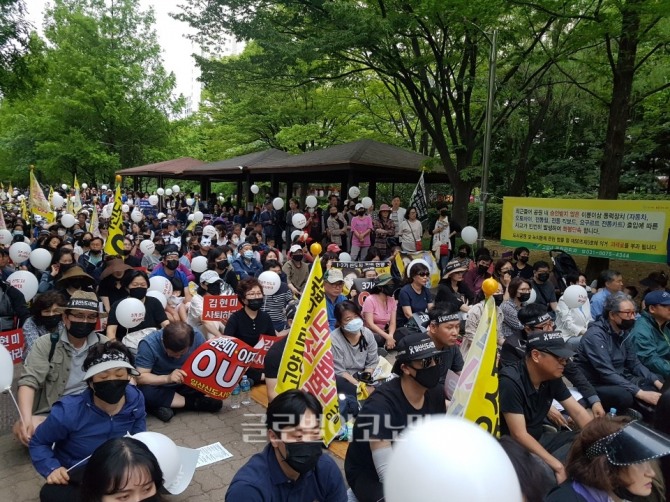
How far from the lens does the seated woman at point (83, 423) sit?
305cm

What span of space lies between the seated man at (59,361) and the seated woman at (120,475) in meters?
2.09

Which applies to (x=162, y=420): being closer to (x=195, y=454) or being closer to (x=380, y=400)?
(x=195, y=454)

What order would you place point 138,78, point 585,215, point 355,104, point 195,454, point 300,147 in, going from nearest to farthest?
point 195,454 < point 585,215 < point 355,104 < point 300,147 < point 138,78

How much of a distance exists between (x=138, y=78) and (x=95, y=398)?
3341cm

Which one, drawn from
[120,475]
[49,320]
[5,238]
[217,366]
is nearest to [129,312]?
[49,320]

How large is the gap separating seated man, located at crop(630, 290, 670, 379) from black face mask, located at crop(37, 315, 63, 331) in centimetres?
607

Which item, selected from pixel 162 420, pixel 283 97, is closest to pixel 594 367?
pixel 162 420

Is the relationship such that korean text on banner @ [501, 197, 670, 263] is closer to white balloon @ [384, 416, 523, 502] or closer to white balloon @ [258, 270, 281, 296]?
white balloon @ [258, 270, 281, 296]

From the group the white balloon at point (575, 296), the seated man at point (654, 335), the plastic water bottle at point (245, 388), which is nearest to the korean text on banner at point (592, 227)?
the white balloon at point (575, 296)

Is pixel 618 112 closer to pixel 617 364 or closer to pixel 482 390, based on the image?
pixel 617 364

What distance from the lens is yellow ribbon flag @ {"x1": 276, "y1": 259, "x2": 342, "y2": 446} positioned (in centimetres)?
392

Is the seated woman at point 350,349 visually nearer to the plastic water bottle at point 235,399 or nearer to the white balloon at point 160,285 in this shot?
the plastic water bottle at point 235,399

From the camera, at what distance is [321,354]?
397 centimetres

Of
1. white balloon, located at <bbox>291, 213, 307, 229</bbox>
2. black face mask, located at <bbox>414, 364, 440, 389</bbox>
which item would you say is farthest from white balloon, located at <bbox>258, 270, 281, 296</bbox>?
white balloon, located at <bbox>291, 213, 307, 229</bbox>
